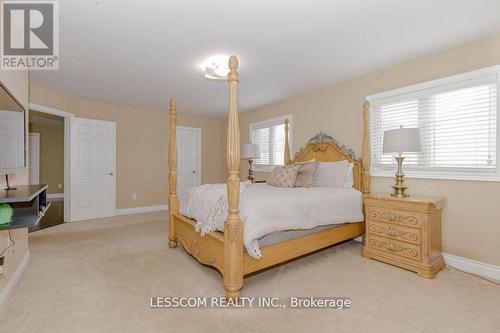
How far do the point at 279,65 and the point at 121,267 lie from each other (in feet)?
9.72

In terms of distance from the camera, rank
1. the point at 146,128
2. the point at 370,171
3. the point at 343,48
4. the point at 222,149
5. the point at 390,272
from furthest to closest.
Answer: the point at 222,149
the point at 146,128
the point at 370,171
the point at 343,48
the point at 390,272

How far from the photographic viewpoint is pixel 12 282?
217 cm

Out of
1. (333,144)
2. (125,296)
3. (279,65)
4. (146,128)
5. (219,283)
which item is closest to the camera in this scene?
(125,296)

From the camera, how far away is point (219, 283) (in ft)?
7.45

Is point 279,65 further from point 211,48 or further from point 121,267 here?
point 121,267

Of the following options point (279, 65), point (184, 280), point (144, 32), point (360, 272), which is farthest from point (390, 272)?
point (144, 32)

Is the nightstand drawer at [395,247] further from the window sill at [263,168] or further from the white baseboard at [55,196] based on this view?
the white baseboard at [55,196]

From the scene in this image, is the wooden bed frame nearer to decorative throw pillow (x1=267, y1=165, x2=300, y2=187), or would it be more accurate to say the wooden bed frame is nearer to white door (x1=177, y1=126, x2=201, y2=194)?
decorative throw pillow (x1=267, y1=165, x2=300, y2=187)

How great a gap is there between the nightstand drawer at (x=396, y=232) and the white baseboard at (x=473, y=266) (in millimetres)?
592

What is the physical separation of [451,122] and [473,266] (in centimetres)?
152

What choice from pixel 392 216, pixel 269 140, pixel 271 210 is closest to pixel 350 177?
pixel 392 216

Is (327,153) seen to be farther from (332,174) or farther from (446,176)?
(446,176)

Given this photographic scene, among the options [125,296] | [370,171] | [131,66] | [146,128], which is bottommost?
[125,296]

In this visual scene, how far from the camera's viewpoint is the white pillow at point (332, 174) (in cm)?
340
